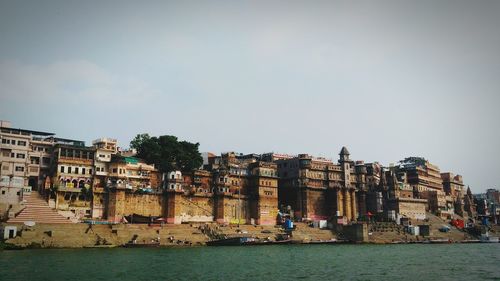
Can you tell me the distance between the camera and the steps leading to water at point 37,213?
164ft

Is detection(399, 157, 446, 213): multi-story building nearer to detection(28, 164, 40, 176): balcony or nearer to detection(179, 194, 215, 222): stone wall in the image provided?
Answer: detection(179, 194, 215, 222): stone wall

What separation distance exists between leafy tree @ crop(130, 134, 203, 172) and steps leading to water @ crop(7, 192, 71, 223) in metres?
17.3

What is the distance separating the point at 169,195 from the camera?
63.2m

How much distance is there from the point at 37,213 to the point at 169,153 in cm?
2131

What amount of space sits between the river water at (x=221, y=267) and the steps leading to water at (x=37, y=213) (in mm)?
6613

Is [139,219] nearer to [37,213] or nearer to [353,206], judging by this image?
[37,213]

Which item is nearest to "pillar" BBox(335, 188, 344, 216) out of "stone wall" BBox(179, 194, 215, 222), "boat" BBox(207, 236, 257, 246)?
"stone wall" BBox(179, 194, 215, 222)

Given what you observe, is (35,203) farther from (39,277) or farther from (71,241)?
(39,277)

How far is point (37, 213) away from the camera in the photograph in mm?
51406

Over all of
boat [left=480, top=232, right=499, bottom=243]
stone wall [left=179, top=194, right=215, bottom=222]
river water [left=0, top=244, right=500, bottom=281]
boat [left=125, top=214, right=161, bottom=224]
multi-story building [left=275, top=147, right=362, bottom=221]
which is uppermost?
multi-story building [left=275, top=147, right=362, bottom=221]

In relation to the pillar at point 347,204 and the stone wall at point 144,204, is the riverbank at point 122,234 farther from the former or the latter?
the pillar at point 347,204

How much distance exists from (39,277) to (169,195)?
3485 centimetres

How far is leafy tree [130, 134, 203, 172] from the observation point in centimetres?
6838

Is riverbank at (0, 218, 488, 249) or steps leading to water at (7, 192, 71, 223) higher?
steps leading to water at (7, 192, 71, 223)
